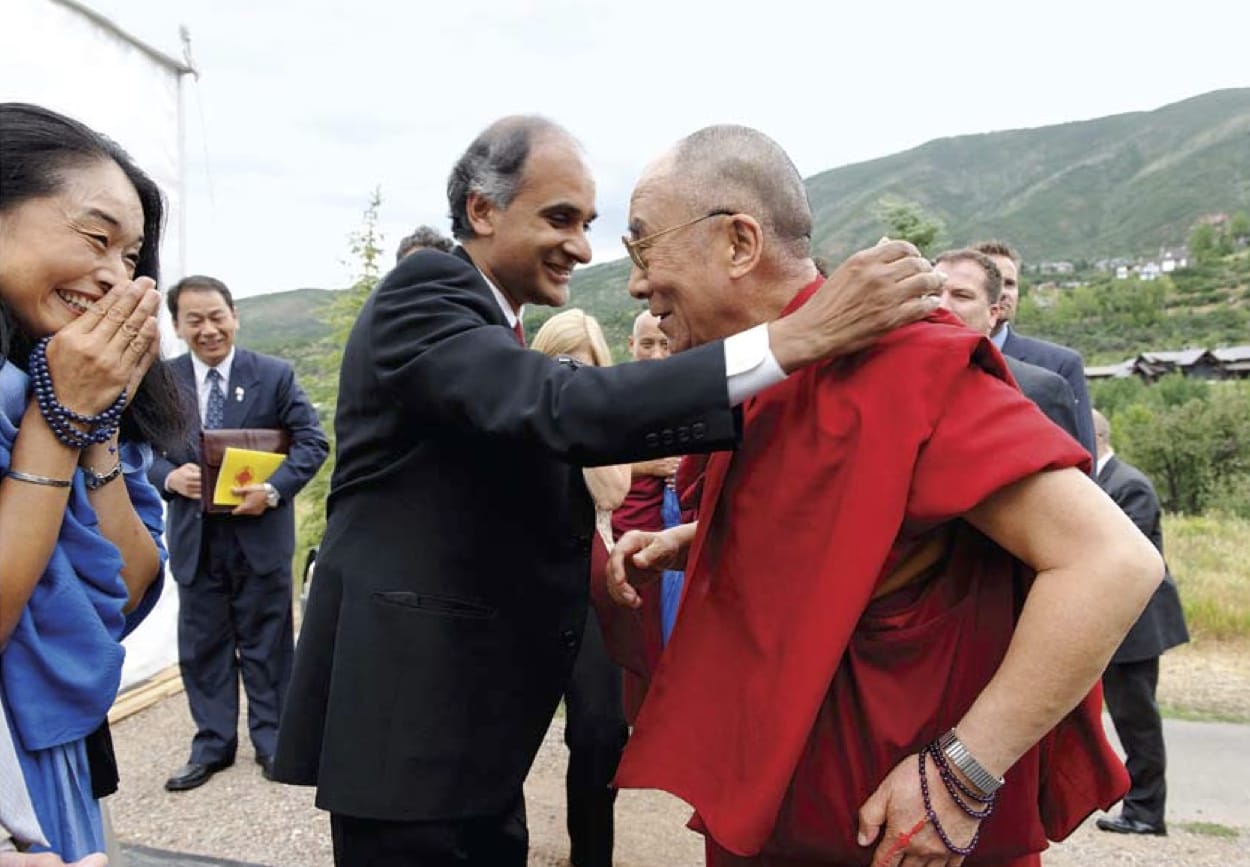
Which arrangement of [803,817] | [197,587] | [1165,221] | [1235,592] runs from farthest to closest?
[1165,221] < [1235,592] < [197,587] < [803,817]

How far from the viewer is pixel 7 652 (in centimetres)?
147

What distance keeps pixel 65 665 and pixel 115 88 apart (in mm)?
4791

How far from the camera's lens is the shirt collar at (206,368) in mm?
4992

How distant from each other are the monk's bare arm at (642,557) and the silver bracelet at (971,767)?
772 millimetres

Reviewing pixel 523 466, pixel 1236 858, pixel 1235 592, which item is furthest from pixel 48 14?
pixel 1235 592

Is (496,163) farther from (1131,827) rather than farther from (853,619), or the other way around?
(1131,827)

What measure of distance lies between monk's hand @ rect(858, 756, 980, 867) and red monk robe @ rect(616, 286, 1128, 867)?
58 mm

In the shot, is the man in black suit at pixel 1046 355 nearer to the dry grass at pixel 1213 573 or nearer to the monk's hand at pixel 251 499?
the monk's hand at pixel 251 499

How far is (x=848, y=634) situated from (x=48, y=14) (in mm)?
5145

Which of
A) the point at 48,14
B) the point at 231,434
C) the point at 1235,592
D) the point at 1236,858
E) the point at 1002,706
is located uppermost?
the point at 48,14

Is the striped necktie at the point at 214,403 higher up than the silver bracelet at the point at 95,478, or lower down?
lower down

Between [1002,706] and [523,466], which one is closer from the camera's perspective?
[1002,706]

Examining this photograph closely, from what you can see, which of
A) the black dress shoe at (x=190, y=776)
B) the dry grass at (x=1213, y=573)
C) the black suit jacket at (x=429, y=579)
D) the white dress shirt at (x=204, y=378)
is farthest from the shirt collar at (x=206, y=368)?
the dry grass at (x=1213, y=573)

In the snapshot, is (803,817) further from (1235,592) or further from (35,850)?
(1235,592)
